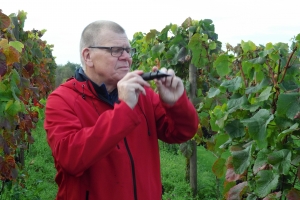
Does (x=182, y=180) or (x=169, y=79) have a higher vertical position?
(x=169, y=79)

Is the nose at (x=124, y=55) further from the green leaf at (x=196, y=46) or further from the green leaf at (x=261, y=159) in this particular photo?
the green leaf at (x=196, y=46)

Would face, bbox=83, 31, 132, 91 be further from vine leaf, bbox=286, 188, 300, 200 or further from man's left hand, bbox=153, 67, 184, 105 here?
vine leaf, bbox=286, 188, 300, 200

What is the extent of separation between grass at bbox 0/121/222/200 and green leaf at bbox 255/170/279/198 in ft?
8.13

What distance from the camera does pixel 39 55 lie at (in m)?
5.82

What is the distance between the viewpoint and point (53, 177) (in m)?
5.96

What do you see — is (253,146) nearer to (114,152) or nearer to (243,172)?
(243,172)

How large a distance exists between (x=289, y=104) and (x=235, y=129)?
0.50 m

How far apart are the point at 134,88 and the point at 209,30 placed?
134 inches

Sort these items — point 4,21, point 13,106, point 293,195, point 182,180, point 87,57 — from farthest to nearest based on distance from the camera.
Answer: point 182,180 < point 4,21 < point 13,106 < point 293,195 < point 87,57

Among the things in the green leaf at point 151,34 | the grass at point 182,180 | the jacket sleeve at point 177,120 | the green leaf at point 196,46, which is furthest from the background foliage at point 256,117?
the green leaf at point 151,34

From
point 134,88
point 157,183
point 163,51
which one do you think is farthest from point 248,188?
point 163,51

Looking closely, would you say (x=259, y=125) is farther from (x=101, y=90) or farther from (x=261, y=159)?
(x=101, y=90)

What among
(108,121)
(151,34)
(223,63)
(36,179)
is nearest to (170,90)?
(108,121)

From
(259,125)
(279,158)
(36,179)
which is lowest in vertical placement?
(36,179)
